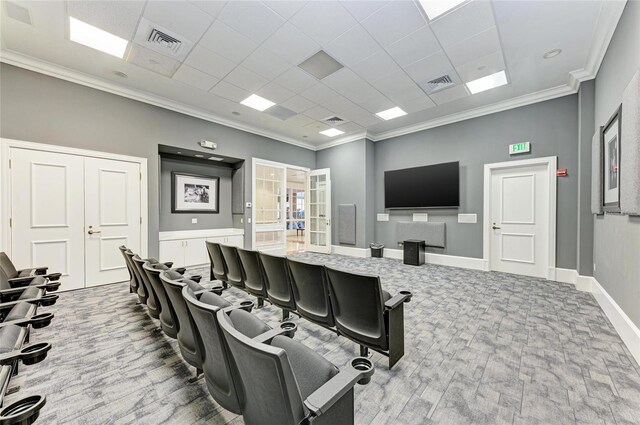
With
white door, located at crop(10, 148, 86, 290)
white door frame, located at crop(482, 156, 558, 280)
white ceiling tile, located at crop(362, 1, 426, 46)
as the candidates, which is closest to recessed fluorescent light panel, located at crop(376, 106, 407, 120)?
white door frame, located at crop(482, 156, 558, 280)

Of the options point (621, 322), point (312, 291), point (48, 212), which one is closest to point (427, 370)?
point (312, 291)

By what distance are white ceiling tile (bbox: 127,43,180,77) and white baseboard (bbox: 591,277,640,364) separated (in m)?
Result: 5.99

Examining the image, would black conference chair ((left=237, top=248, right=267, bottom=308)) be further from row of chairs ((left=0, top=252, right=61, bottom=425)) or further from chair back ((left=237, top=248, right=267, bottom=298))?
row of chairs ((left=0, top=252, right=61, bottom=425))

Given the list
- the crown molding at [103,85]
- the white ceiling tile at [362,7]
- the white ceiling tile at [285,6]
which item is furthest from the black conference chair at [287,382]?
the crown molding at [103,85]

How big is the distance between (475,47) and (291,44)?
2424 mm

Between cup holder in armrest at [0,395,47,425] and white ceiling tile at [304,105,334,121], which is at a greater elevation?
white ceiling tile at [304,105,334,121]

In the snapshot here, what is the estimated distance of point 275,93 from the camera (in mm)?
4602

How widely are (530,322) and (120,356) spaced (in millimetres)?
4049

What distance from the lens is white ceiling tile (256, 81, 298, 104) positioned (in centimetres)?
438

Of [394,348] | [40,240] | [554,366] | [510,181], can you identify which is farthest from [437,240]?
[40,240]

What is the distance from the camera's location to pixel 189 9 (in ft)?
8.96

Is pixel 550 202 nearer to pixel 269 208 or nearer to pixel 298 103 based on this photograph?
pixel 298 103

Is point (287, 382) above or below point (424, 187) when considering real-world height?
below

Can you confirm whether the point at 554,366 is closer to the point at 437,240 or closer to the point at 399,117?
the point at 437,240
